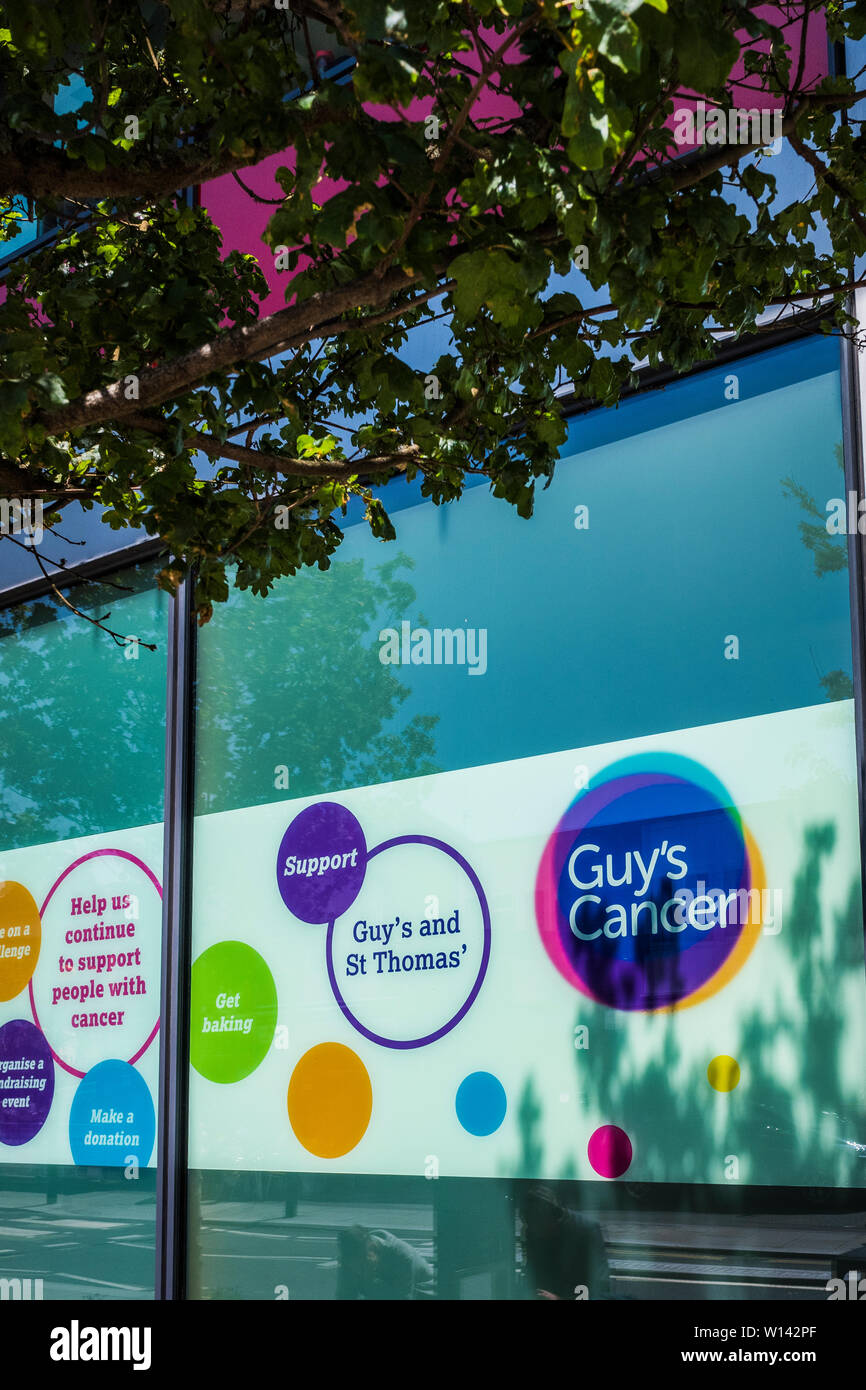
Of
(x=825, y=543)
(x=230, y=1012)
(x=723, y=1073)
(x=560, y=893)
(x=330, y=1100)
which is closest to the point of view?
(x=723, y=1073)

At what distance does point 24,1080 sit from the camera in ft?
25.1

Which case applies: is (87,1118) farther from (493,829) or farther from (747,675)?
(747,675)

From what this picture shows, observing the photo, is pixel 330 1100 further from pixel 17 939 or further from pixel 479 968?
pixel 17 939

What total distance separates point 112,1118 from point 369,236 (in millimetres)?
5455

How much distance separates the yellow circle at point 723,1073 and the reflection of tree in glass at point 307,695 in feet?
6.11

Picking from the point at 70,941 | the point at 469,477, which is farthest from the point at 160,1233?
the point at 469,477

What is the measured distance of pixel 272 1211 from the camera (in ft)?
20.6

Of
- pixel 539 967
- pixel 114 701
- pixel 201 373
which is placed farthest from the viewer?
pixel 114 701

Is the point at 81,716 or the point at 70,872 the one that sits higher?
the point at 81,716

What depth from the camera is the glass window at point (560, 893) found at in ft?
16.2

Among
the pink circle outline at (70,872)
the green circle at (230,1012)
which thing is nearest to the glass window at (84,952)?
the pink circle outline at (70,872)

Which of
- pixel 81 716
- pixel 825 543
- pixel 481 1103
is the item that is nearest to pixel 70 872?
pixel 81 716

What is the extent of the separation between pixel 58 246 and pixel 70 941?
3.98 meters

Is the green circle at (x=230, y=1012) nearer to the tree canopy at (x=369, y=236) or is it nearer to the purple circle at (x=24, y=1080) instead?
the purple circle at (x=24, y=1080)
